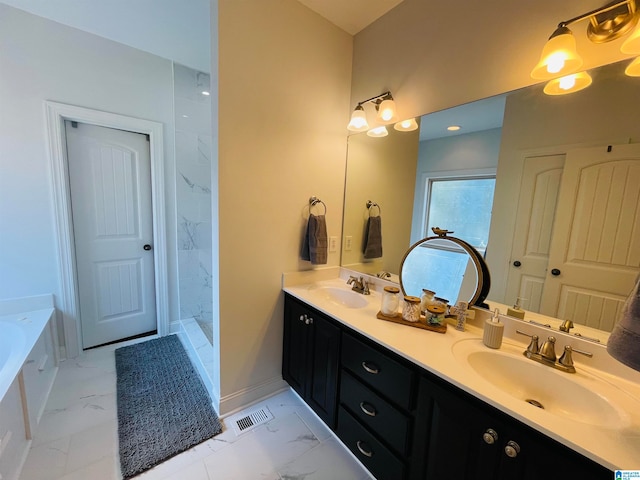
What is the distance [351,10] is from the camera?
171cm

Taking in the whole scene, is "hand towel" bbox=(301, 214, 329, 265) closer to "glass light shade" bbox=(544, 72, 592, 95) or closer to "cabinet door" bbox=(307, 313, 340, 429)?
"cabinet door" bbox=(307, 313, 340, 429)

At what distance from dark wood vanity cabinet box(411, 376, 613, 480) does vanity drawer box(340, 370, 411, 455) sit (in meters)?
0.07

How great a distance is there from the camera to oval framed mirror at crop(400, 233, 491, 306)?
135cm

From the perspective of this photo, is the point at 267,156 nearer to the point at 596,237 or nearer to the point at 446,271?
the point at 446,271

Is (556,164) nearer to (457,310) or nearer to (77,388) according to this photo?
(457,310)

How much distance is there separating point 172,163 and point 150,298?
1418 mm

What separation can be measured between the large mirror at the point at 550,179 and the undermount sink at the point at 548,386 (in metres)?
0.28

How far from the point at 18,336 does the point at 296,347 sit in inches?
74.6

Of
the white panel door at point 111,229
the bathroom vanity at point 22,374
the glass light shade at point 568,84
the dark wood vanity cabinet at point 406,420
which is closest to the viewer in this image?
the dark wood vanity cabinet at point 406,420

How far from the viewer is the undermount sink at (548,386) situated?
84 centimetres

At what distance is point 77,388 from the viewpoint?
1917 mm

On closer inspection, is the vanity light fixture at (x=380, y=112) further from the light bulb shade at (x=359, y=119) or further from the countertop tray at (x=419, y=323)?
the countertop tray at (x=419, y=323)

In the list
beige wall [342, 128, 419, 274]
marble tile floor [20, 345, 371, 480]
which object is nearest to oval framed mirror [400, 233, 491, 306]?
beige wall [342, 128, 419, 274]

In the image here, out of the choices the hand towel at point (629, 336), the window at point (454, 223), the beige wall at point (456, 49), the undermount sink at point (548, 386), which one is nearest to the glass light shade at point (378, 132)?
the beige wall at point (456, 49)
